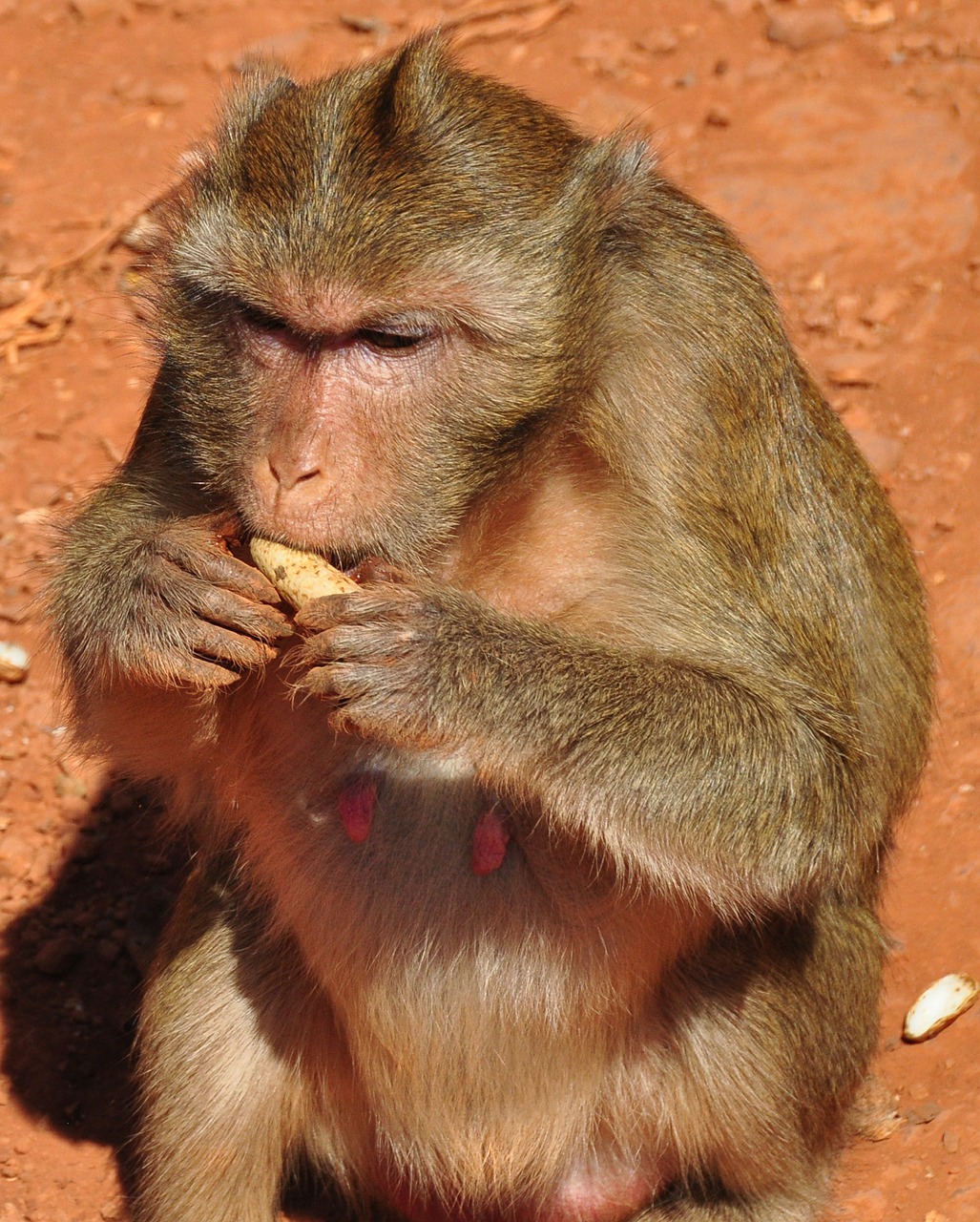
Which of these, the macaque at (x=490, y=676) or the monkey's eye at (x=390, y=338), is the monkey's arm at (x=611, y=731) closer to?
the macaque at (x=490, y=676)

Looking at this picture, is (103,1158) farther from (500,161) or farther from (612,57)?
(612,57)

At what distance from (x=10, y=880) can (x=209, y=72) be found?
11.7 ft

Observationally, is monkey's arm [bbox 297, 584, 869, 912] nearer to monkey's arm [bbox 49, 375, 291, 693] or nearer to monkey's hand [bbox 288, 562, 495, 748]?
monkey's hand [bbox 288, 562, 495, 748]

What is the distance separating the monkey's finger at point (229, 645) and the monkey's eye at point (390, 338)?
59cm

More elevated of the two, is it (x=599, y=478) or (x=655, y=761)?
(x=599, y=478)

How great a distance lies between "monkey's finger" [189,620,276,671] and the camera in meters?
3.18

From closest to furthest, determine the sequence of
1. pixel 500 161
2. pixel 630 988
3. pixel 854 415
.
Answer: pixel 500 161, pixel 630 988, pixel 854 415

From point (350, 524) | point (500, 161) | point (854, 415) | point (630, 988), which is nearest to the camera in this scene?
point (350, 524)

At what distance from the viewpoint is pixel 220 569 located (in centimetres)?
318

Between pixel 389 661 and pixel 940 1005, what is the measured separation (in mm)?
1920

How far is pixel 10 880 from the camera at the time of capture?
4.79 m

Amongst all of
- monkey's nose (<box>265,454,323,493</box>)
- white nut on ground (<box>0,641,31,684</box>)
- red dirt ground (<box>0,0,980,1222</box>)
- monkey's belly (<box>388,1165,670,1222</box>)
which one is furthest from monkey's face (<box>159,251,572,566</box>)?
white nut on ground (<box>0,641,31,684</box>)

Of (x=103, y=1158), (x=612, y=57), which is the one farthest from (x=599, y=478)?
(x=612, y=57)

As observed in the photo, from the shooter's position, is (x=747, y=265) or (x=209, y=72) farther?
(x=209, y=72)
